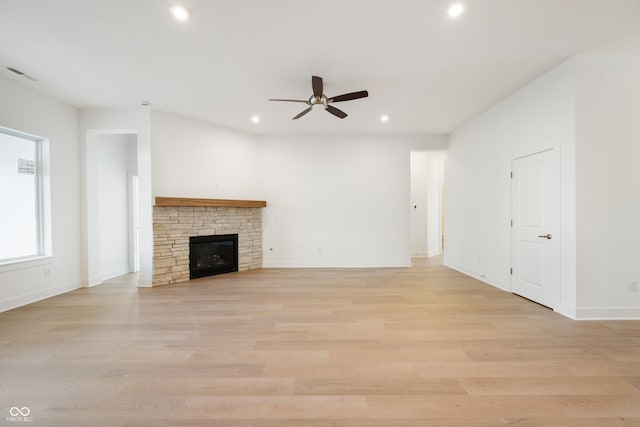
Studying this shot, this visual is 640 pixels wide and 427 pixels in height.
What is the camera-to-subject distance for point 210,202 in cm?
511

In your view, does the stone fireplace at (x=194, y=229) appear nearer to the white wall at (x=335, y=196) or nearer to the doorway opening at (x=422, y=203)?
the white wall at (x=335, y=196)

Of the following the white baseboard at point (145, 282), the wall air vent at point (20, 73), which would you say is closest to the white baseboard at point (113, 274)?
the white baseboard at point (145, 282)

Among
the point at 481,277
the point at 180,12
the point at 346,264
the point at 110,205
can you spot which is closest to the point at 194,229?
the point at 110,205

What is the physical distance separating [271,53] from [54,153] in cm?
384

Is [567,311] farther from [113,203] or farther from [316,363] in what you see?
[113,203]

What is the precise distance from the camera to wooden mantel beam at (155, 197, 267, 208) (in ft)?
15.1

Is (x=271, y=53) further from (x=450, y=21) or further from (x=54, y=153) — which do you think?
(x=54, y=153)

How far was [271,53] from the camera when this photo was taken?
2.93m

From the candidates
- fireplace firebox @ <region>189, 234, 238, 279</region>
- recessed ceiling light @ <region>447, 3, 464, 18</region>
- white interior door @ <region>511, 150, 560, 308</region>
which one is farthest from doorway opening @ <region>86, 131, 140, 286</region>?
white interior door @ <region>511, 150, 560, 308</region>

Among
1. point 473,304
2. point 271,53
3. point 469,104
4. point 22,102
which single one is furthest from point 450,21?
point 22,102

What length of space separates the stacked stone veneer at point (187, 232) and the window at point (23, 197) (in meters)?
1.47

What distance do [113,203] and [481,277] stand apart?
709 cm

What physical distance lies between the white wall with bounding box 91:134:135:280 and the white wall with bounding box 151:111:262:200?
121 cm

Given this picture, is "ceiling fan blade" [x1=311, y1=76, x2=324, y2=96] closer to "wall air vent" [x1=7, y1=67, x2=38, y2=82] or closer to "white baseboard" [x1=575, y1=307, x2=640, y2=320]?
"wall air vent" [x1=7, y1=67, x2=38, y2=82]
